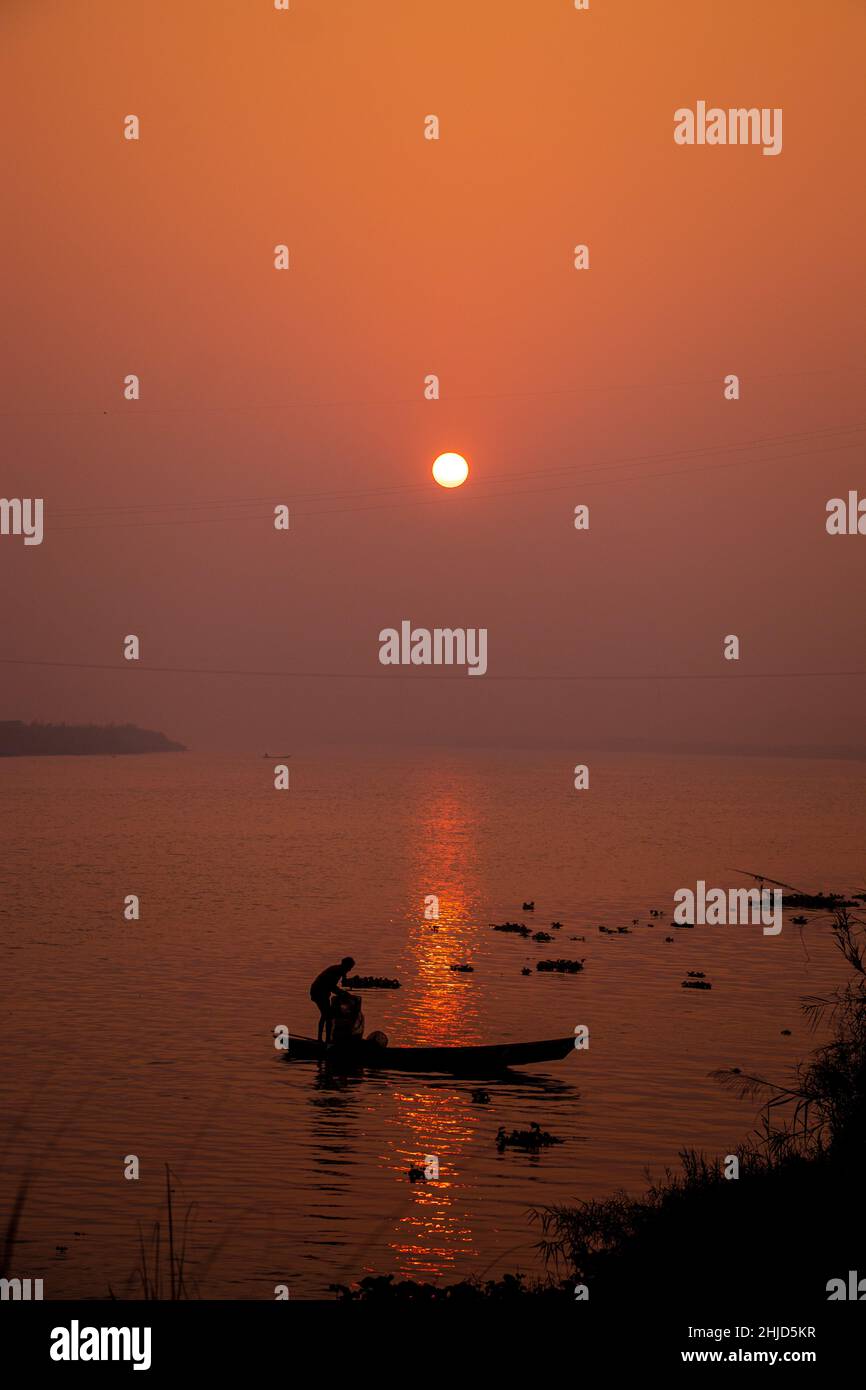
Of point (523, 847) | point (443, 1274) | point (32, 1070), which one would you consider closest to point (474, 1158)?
point (443, 1274)

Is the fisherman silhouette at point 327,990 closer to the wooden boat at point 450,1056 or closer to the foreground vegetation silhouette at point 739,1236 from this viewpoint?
the wooden boat at point 450,1056

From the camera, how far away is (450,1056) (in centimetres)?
3591

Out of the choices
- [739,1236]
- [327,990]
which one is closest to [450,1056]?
[327,990]

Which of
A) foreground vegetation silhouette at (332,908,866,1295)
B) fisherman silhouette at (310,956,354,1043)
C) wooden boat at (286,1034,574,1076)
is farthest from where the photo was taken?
wooden boat at (286,1034,574,1076)

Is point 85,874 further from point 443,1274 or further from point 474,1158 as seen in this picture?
point 443,1274

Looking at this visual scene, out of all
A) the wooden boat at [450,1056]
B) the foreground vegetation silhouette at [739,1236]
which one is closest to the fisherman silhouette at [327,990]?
the wooden boat at [450,1056]

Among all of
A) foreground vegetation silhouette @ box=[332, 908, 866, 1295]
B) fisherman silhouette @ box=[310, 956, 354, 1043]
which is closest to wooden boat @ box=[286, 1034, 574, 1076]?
fisherman silhouette @ box=[310, 956, 354, 1043]

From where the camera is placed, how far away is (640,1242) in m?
16.9

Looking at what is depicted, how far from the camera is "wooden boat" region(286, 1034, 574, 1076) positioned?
35.8 meters

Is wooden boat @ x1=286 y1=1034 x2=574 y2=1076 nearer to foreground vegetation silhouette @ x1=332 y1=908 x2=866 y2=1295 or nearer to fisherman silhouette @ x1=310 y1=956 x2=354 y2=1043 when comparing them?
fisherman silhouette @ x1=310 y1=956 x2=354 y2=1043

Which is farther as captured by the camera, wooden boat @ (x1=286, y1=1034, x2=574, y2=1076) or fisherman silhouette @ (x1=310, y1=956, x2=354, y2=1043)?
wooden boat @ (x1=286, y1=1034, x2=574, y2=1076)

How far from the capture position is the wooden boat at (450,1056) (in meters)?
35.8

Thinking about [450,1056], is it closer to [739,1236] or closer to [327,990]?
[327,990]

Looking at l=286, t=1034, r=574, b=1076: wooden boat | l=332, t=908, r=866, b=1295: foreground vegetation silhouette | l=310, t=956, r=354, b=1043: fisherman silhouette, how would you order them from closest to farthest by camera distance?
l=332, t=908, r=866, b=1295: foreground vegetation silhouette < l=310, t=956, r=354, b=1043: fisherman silhouette < l=286, t=1034, r=574, b=1076: wooden boat
